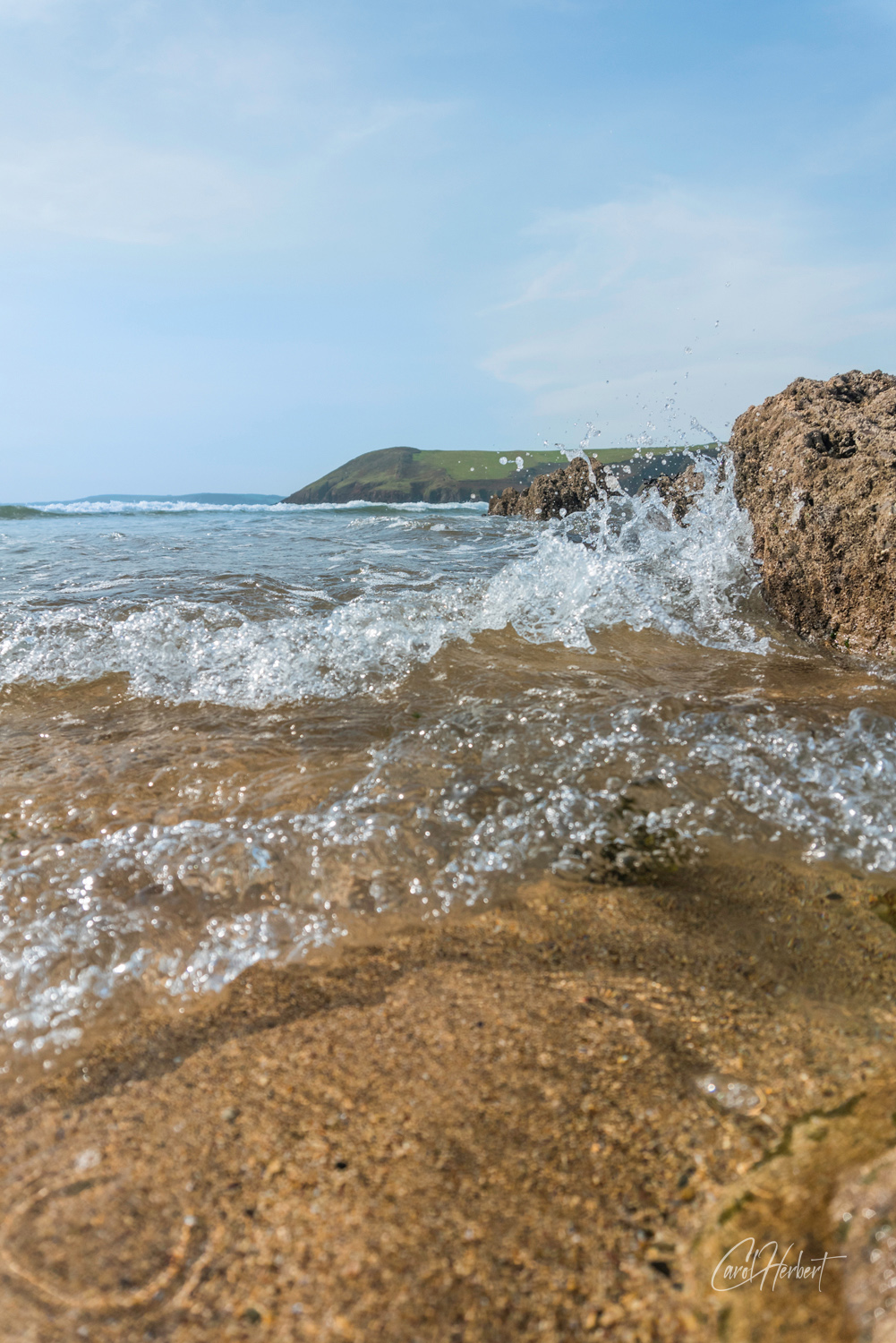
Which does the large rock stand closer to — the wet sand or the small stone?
the wet sand

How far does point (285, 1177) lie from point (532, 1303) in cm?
36

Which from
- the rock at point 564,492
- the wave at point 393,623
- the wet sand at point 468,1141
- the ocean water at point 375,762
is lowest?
the wet sand at point 468,1141

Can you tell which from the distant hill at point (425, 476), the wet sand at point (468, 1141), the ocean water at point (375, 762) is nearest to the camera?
the wet sand at point (468, 1141)

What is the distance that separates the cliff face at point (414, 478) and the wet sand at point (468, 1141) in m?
21.5

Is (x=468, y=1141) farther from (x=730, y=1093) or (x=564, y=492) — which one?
(x=564, y=492)

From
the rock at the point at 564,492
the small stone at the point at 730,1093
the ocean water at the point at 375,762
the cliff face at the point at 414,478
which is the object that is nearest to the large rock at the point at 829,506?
the ocean water at the point at 375,762

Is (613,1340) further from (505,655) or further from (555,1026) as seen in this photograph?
(505,655)

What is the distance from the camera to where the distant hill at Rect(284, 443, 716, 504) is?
23.7 m

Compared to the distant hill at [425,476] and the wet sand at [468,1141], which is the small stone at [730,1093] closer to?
the wet sand at [468,1141]

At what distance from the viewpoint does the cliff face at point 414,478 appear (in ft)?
78.9

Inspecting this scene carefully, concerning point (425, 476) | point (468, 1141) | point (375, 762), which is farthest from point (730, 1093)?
point (425, 476)

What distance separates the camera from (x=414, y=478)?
83.5ft

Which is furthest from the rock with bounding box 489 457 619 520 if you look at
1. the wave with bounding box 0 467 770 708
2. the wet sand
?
the wet sand

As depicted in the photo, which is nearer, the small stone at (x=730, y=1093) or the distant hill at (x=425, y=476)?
the small stone at (x=730, y=1093)
